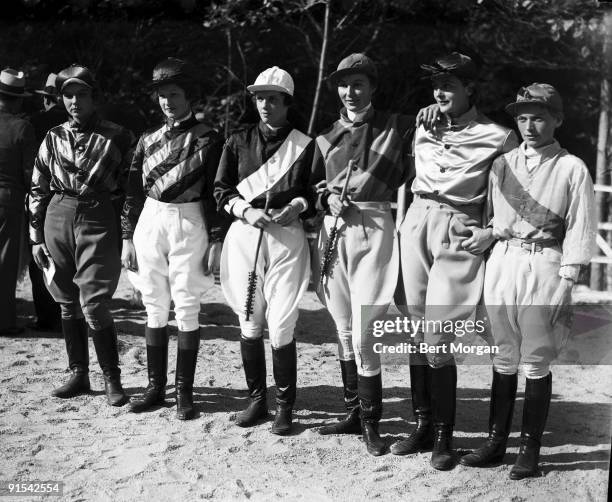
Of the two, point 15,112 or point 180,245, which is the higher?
point 15,112

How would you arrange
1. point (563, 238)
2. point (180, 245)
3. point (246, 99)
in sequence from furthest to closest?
point (246, 99) < point (180, 245) < point (563, 238)

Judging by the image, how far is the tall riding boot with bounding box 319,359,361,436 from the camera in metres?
4.39

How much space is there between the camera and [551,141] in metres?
3.79

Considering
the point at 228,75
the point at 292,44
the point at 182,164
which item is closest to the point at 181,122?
the point at 182,164

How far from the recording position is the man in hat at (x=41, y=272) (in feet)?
20.5

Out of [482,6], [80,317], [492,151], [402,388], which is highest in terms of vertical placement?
[482,6]

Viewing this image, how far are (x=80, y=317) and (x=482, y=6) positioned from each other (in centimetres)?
525

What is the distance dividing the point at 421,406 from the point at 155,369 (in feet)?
5.09

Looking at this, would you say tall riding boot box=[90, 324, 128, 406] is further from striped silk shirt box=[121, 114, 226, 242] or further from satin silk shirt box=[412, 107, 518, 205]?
satin silk shirt box=[412, 107, 518, 205]

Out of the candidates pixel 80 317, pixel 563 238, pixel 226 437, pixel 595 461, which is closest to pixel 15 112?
pixel 80 317

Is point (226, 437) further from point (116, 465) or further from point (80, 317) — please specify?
point (80, 317)

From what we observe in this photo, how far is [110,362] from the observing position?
189 inches

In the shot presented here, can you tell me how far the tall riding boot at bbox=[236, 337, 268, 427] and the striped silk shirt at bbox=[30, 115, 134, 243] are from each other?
1.23 m

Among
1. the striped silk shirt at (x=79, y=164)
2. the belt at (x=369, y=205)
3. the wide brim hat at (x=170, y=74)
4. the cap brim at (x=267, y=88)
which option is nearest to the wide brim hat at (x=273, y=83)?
the cap brim at (x=267, y=88)
